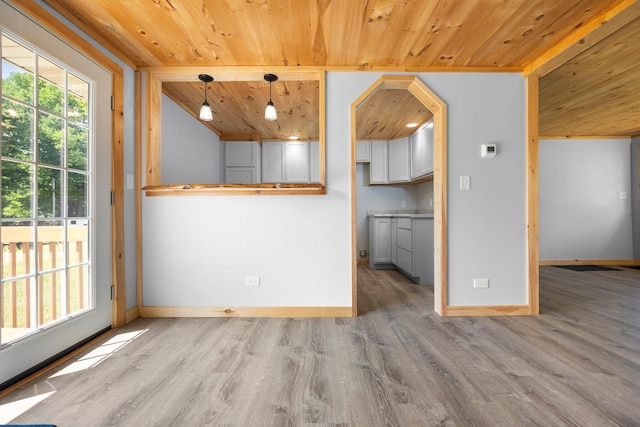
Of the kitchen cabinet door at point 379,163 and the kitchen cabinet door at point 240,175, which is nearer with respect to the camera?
the kitchen cabinet door at point 240,175

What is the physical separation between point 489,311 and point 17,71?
3.71 m

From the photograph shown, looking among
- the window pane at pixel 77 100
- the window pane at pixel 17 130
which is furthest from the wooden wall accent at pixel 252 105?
the window pane at pixel 17 130

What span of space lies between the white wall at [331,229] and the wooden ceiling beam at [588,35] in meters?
0.21

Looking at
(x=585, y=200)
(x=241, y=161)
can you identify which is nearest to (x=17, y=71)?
(x=241, y=161)

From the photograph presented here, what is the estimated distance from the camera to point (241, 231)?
8.09 ft

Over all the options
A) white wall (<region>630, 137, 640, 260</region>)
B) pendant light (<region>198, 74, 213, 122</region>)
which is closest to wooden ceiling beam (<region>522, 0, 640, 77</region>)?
pendant light (<region>198, 74, 213, 122</region>)

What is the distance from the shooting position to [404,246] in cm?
400

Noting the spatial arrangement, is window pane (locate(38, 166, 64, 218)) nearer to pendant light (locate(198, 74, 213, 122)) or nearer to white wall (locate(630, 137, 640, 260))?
pendant light (locate(198, 74, 213, 122))

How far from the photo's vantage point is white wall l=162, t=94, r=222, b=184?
2961 mm

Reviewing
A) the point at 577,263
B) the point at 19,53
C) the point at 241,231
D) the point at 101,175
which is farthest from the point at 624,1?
the point at 577,263

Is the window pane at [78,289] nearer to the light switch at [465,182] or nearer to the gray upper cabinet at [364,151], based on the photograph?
the light switch at [465,182]

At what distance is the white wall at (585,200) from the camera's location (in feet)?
15.7

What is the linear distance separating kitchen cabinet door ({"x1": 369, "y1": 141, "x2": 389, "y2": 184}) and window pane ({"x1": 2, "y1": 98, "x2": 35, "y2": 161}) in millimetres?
4122

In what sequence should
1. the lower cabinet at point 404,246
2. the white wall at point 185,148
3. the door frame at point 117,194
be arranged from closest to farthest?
the door frame at point 117,194, the white wall at point 185,148, the lower cabinet at point 404,246
